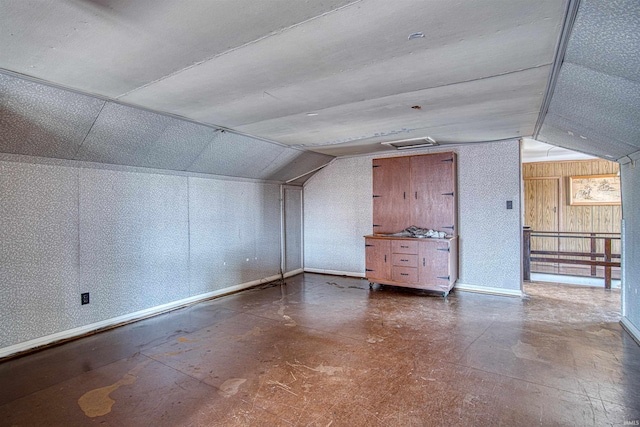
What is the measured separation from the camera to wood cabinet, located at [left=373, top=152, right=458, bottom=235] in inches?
190

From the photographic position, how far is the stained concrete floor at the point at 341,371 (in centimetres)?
199

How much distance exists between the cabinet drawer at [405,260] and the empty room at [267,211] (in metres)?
0.04

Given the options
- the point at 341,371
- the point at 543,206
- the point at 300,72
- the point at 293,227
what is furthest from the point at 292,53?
the point at 543,206

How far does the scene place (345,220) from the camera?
596cm

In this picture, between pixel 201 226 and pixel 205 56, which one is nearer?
pixel 205 56

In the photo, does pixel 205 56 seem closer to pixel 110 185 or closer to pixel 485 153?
pixel 110 185

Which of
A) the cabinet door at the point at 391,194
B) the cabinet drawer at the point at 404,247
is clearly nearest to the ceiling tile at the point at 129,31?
the cabinet drawer at the point at 404,247

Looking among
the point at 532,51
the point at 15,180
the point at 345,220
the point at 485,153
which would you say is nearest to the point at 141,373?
the point at 15,180

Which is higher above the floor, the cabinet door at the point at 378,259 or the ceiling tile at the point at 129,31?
the ceiling tile at the point at 129,31

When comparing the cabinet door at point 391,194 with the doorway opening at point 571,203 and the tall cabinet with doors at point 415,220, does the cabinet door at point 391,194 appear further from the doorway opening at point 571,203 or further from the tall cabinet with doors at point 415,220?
the doorway opening at point 571,203

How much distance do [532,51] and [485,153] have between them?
10.1 ft

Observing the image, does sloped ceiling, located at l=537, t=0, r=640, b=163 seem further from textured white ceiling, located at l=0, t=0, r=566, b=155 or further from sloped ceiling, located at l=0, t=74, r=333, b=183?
sloped ceiling, located at l=0, t=74, r=333, b=183

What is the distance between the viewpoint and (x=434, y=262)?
4.54m

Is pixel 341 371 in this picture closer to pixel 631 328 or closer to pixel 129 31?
pixel 129 31
